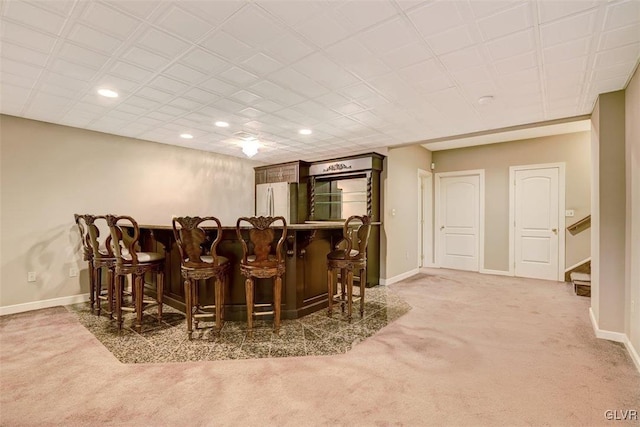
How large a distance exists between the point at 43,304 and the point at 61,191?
5.00 ft

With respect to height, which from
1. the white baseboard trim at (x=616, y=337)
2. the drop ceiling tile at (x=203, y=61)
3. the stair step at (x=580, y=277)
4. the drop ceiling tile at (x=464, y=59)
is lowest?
the white baseboard trim at (x=616, y=337)

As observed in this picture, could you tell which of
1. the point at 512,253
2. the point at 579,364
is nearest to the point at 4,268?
the point at 579,364

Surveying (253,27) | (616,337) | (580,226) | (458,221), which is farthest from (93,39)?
(580,226)

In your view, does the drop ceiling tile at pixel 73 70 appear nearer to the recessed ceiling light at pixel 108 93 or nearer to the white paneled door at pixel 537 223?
the recessed ceiling light at pixel 108 93

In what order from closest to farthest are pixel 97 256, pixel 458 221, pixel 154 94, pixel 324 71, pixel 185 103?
1. pixel 324 71
2. pixel 154 94
3. pixel 185 103
4. pixel 97 256
5. pixel 458 221

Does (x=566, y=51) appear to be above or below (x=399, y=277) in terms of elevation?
above

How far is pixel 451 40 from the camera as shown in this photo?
206 cm

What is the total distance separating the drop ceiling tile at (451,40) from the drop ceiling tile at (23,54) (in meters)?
2.96

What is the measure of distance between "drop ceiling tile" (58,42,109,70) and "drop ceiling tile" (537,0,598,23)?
3067mm

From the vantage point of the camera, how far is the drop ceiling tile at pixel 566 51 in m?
2.07

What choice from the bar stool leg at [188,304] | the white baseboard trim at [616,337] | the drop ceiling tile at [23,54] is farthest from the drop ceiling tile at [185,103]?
the white baseboard trim at [616,337]

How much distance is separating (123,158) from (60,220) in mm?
1228

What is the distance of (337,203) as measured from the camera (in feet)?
19.5

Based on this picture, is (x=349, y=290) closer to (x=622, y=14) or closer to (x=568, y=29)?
(x=568, y=29)
